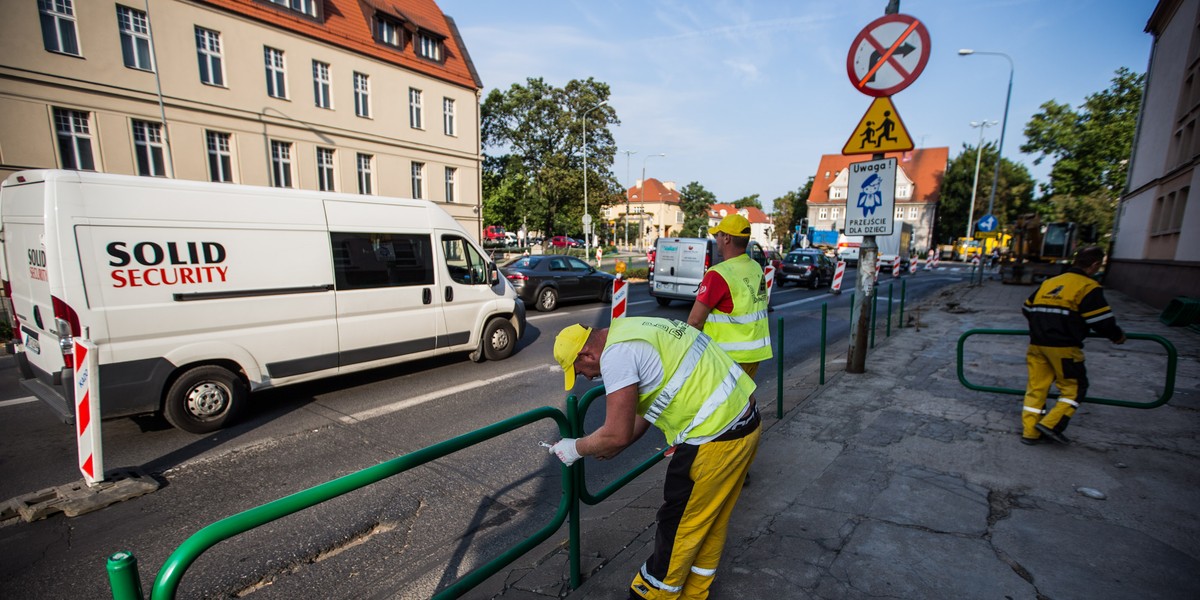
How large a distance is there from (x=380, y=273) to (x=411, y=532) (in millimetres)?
3552

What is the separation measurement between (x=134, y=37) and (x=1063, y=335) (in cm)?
2399

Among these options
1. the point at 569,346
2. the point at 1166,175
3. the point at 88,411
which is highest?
the point at 1166,175

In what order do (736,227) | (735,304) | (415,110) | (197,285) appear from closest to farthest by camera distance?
(735,304) < (736,227) < (197,285) < (415,110)

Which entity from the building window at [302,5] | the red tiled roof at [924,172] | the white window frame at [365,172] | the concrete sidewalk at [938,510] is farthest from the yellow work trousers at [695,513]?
the red tiled roof at [924,172]

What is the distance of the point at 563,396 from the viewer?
19.9 ft

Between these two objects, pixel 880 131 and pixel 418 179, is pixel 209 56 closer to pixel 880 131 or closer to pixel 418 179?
pixel 418 179

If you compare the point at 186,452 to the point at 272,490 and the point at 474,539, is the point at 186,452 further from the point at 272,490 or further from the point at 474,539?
the point at 474,539

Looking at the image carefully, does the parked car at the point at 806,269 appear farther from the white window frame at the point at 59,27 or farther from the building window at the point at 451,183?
the white window frame at the point at 59,27

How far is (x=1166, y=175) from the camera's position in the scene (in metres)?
14.4

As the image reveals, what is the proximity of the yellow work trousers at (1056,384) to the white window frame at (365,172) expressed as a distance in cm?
2389

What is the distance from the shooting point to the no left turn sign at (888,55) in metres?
5.07

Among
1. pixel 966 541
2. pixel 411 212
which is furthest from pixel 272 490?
pixel 966 541

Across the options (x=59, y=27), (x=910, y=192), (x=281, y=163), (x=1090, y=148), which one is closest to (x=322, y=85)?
(x=281, y=163)

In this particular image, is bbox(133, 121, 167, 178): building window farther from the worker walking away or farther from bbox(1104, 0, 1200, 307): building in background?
bbox(1104, 0, 1200, 307): building in background
